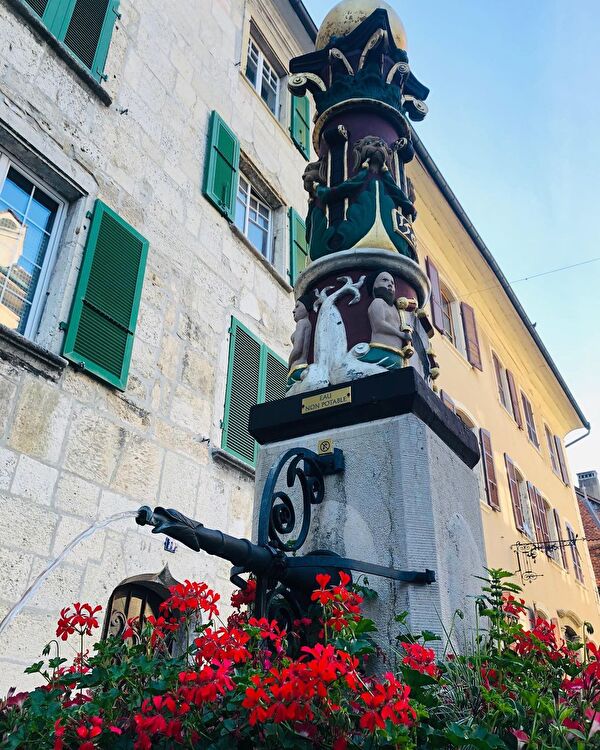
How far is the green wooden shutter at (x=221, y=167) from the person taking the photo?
6945mm

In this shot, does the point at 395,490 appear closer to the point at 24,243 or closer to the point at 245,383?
the point at 24,243

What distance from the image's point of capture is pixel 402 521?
2018 millimetres

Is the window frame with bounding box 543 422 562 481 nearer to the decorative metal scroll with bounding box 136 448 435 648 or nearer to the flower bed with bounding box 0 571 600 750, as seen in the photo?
the decorative metal scroll with bounding box 136 448 435 648

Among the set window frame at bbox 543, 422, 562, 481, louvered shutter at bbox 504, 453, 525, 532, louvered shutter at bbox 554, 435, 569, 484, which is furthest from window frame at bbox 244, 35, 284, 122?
louvered shutter at bbox 554, 435, 569, 484

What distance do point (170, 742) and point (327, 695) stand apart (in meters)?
0.32

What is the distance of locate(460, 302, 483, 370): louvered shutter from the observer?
1328cm

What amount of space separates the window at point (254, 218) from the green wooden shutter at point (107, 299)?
8.26ft

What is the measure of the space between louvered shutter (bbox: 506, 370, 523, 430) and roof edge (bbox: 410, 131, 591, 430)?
4.66ft

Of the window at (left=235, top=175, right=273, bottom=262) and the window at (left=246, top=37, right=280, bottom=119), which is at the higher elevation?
the window at (left=246, top=37, right=280, bottom=119)

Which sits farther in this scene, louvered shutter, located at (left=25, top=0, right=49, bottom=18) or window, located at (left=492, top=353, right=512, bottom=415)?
window, located at (left=492, top=353, right=512, bottom=415)

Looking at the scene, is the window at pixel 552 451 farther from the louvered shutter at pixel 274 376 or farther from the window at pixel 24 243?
the window at pixel 24 243

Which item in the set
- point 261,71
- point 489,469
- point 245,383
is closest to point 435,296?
point 489,469

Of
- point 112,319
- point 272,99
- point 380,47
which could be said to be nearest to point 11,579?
point 112,319

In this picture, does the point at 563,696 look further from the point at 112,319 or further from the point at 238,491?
the point at 238,491
